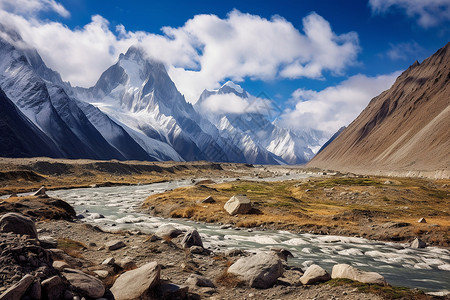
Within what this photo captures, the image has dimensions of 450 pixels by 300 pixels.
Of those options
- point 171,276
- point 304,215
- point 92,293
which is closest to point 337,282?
point 171,276

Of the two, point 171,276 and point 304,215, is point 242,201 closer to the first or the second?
point 304,215

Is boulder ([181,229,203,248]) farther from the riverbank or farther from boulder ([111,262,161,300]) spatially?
the riverbank

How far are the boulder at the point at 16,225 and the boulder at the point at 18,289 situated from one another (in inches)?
227

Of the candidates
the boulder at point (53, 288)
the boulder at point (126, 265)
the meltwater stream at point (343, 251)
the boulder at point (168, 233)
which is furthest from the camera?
the boulder at point (168, 233)

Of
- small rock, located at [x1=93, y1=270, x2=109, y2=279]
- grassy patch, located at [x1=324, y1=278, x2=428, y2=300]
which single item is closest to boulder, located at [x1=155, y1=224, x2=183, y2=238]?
small rock, located at [x1=93, y1=270, x2=109, y2=279]

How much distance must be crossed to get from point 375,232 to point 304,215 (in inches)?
376

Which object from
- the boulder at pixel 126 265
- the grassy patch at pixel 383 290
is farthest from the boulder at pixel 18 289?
the grassy patch at pixel 383 290

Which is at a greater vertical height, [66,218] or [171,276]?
[171,276]

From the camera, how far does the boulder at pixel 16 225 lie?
→ 13445 millimetres

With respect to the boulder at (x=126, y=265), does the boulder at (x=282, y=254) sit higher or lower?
higher

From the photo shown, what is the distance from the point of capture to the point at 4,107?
168 m

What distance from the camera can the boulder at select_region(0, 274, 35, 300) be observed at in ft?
26.9

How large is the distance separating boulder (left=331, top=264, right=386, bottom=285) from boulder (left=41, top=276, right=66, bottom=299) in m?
11.9

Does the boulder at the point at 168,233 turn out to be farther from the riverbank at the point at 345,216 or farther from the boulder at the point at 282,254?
the riverbank at the point at 345,216
